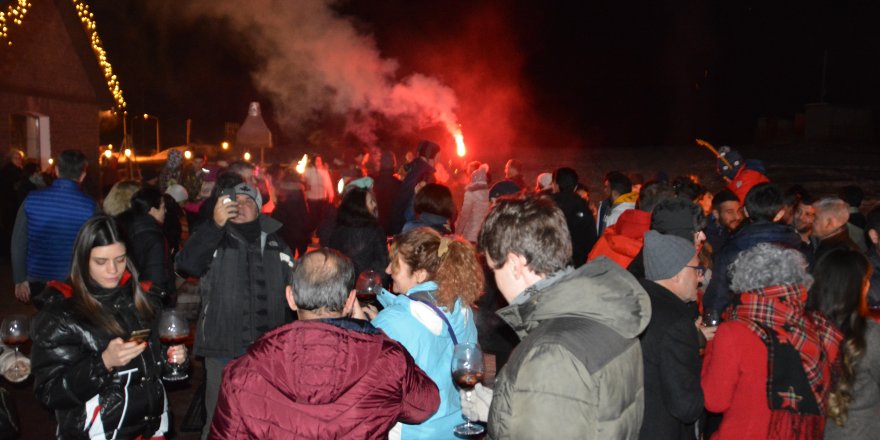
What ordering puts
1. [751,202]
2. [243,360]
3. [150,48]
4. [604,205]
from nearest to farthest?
[243,360], [751,202], [604,205], [150,48]

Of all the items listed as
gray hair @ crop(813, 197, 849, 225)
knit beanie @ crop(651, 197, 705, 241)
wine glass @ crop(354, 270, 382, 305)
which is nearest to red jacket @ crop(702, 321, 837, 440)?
knit beanie @ crop(651, 197, 705, 241)

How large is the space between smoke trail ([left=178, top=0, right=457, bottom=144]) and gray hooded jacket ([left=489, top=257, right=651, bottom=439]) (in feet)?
48.5

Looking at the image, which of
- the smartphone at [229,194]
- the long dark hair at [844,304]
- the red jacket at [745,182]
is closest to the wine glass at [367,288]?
the smartphone at [229,194]

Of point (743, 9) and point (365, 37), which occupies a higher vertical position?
point (743, 9)

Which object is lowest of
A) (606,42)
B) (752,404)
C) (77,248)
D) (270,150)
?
(752,404)

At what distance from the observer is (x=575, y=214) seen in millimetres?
9102

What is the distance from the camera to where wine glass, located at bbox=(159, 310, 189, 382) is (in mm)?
3689

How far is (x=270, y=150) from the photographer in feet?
117

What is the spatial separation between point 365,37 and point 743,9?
20.9m

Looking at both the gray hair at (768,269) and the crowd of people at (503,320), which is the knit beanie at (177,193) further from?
the gray hair at (768,269)

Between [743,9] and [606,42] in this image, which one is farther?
[606,42]

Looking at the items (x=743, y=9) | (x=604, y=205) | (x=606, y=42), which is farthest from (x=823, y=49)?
(x=604, y=205)

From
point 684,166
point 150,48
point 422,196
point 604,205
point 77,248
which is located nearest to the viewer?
point 77,248

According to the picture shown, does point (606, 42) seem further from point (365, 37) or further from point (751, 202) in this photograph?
point (751, 202)
